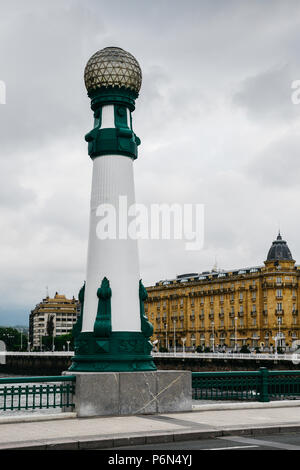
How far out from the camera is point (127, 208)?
18.2m

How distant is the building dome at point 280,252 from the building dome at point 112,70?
10672 cm

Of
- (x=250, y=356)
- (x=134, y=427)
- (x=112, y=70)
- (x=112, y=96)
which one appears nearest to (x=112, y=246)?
(x=112, y=96)

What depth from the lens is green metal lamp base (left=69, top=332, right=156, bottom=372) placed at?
680 inches

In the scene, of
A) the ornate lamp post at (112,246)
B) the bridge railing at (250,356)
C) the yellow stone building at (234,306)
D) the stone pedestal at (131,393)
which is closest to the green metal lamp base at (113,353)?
the ornate lamp post at (112,246)

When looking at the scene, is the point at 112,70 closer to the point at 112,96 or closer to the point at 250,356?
the point at 112,96

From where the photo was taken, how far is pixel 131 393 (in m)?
16.4

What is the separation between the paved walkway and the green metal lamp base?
1.66 meters

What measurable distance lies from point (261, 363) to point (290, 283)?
47.5m

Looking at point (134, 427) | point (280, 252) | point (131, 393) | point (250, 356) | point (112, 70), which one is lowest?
point (250, 356)

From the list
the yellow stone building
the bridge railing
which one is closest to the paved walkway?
the bridge railing

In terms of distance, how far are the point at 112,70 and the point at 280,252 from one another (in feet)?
354

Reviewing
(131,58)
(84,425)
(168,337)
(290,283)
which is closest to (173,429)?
(84,425)

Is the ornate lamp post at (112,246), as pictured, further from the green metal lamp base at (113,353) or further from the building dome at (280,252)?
the building dome at (280,252)

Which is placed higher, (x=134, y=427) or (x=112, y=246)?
(x=112, y=246)
